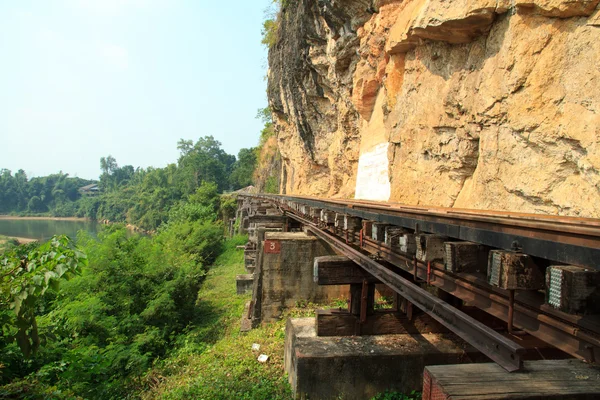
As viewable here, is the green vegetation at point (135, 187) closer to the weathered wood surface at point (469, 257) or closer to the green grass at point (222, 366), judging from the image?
the green grass at point (222, 366)

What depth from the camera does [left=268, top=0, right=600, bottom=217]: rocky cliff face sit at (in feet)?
17.4

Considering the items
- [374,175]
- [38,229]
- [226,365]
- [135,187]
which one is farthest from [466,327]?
[135,187]

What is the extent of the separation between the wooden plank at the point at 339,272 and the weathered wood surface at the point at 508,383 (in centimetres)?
201

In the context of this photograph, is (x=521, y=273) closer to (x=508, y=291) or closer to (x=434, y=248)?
(x=508, y=291)

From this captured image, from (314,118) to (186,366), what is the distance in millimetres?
17071

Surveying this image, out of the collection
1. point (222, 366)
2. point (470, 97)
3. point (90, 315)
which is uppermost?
point (470, 97)

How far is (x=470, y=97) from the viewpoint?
7.61 meters

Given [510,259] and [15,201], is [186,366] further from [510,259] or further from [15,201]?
[15,201]

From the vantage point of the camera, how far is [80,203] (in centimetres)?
9619

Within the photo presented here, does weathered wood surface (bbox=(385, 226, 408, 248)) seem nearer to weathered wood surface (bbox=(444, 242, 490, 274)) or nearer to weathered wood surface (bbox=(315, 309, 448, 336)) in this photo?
weathered wood surface (bbox=(444, 242, 490, 274))

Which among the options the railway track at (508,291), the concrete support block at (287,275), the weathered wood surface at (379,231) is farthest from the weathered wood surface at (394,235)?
the concrete support block at (287,275)

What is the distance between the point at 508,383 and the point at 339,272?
2.32 m

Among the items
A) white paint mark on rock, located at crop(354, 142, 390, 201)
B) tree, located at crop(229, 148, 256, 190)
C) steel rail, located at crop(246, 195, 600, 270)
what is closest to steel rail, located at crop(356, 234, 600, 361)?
steel rail, located at crop(246, 195, 600, 270)

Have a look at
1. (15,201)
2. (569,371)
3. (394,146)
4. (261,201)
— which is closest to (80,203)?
(15,201)
